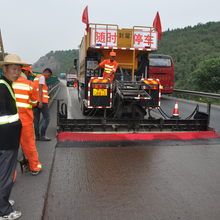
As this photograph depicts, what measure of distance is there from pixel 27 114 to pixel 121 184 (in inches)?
70.9

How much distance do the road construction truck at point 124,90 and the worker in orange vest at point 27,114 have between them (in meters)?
A: 2.41

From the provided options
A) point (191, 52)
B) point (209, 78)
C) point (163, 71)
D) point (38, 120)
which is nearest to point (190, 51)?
point (191, 52)

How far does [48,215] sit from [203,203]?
1904 mm

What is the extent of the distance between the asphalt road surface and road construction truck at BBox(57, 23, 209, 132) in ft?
3.92

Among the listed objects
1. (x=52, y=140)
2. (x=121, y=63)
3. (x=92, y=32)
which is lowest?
(x=52, y=140)

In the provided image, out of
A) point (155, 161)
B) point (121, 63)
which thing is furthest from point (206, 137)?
point (121, 63)

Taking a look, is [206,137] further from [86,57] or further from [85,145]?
[86,57]

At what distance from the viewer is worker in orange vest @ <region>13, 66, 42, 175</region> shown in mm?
3902

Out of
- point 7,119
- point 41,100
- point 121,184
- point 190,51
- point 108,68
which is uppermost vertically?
point 190,51

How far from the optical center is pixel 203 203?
10.7ft

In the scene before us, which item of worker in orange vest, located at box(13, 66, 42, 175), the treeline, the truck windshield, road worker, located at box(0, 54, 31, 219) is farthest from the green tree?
road worker, located at box(0, 54, 31, 219)

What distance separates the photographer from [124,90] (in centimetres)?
725

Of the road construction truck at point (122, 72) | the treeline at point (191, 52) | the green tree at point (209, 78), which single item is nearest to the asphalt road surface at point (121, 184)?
the road construction truck at point (122, 72)

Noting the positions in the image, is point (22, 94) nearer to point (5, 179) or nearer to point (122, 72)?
point (5, 179)
